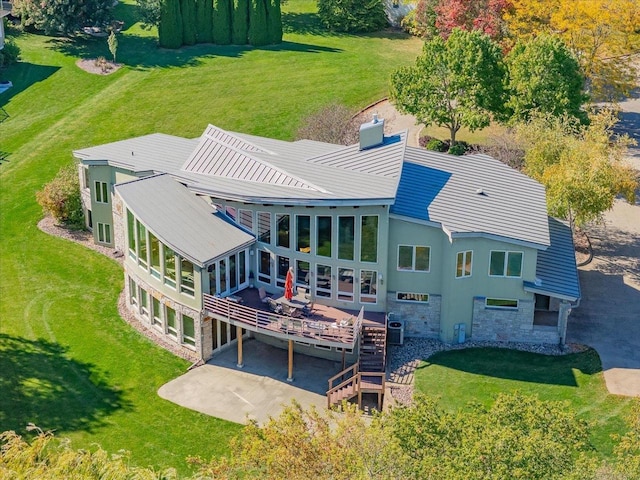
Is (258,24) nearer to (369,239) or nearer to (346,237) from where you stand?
(346,237)

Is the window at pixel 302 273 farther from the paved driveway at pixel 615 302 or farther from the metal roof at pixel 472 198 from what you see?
the paved driveway at pixel 615 302

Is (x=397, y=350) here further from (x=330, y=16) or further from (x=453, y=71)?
(x=330, y=16)

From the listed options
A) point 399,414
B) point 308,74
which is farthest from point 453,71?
point 399,414

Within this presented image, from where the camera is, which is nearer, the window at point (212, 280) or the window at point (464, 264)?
the window at point (464, 264)

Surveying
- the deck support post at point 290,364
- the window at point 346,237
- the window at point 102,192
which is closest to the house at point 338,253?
the window at point 346,237

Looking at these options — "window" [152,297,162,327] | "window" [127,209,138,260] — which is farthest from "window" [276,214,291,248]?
"window" [127,209,138,260]

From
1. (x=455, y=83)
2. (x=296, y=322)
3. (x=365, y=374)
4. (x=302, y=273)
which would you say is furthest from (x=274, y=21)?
(x=365, y=374)

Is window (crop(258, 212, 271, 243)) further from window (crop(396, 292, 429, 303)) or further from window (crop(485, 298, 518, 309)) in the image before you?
window (crop(485, 298, 518, 309))
